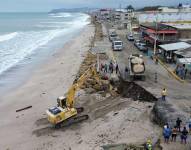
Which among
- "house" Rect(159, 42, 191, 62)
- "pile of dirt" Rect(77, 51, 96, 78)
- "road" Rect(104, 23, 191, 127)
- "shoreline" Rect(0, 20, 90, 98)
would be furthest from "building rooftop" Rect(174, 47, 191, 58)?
"shoreline" Rect(0, 20, 90, 98)

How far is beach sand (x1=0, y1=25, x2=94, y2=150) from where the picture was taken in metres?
23.0

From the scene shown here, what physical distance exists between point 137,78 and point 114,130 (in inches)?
427

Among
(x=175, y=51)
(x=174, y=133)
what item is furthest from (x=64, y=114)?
(x=175, y=51)

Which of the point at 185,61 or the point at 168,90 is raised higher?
the point at 185,61

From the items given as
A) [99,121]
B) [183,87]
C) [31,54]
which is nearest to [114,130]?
[99,121]

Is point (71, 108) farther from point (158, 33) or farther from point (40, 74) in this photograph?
point (158, 33)

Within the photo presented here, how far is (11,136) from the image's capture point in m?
23.8

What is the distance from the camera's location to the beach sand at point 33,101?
2297cm

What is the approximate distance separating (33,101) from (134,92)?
9.79 meters

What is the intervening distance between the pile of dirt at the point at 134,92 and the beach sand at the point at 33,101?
6.19m

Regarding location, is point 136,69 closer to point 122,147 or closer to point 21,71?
point 122,147

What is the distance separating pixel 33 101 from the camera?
31219 millimetres

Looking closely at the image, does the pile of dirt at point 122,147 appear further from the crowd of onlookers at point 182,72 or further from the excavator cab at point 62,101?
the crowd of onlookers at point 182,72

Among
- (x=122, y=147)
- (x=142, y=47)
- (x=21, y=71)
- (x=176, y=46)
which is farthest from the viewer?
(x=142, y=47)
